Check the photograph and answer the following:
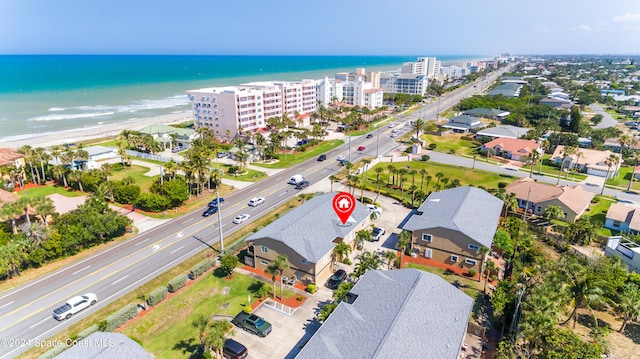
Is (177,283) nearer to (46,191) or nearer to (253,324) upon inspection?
(253,324)

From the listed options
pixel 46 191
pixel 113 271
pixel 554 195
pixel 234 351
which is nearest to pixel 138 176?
pixel 46 191

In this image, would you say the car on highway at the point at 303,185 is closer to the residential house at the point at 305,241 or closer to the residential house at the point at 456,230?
the residential house at the point at 305,241

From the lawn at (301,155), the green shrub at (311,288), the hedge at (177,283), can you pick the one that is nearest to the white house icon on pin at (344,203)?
the green shrub at (311,288)

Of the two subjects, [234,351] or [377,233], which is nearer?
[234,351]

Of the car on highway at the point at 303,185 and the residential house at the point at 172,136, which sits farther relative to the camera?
the residential house at the point at 172,136

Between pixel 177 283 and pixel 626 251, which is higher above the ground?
pixel 626 251

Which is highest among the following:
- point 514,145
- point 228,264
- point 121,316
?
→ point 514,145

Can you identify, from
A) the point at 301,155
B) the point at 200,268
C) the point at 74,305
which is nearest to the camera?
the point at 74,305
